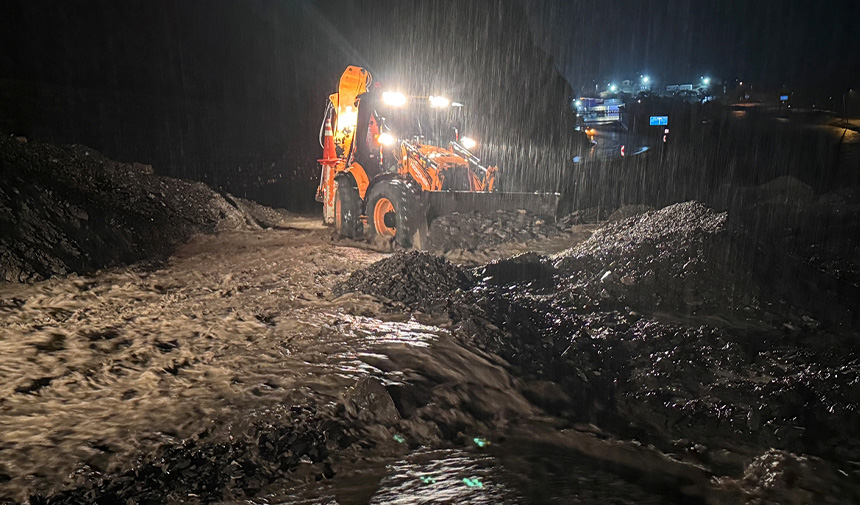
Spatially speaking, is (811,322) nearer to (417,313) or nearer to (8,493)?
(417,313)

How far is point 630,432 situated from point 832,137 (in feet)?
71.7

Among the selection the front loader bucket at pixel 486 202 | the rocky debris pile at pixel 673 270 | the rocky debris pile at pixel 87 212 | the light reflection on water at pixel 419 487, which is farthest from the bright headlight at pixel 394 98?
the light reflection on water at pixel 419 487

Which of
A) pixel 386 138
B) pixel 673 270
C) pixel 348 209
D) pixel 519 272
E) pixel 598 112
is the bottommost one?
pixel 519 272

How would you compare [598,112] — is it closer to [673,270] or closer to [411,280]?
[673,270]

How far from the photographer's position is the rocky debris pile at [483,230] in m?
9.63

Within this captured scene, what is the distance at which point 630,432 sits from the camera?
4000 millimetres

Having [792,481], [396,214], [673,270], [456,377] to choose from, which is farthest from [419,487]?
[396,214]

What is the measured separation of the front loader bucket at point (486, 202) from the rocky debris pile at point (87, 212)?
4480 millimetres

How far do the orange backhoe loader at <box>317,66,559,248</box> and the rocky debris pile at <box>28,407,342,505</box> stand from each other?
6342 mm

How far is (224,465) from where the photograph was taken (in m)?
3.13

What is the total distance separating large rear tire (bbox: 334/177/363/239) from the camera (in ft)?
34.8

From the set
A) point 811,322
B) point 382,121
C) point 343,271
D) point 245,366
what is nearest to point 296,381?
point 245,366

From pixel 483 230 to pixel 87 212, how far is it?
6275 millimetres

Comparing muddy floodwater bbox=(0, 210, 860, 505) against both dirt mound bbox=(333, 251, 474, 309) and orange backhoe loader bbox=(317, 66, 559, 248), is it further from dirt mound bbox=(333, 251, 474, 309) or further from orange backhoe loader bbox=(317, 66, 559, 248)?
orange backhoe loader bbox=(317, 66, 559, 248)
